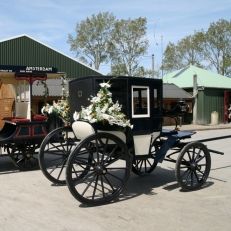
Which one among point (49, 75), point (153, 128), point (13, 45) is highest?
point (13, 45)

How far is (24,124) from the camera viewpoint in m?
10.3

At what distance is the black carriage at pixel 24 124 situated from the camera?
10.3 m

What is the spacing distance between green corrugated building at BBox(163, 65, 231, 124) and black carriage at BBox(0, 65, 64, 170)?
2441 cm

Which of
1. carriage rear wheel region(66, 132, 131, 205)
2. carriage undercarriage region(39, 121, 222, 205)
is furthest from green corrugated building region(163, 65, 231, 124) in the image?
carriage rear wheel region(66, 132, 131, 205)

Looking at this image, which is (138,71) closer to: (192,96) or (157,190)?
(192,96)

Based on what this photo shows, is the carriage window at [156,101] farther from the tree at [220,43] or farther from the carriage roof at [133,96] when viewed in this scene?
the tree at [220,43]

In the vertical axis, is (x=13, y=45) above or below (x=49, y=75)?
above

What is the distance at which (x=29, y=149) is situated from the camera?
10.9 meters

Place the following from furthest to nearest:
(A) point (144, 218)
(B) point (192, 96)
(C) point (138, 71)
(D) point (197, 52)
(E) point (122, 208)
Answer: (D) point (197, 52) → (C) point (138, 71) → (B) point (192, 96) → (E) point (122, 208) → (A) point (144, 218)

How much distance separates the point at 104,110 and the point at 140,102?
111 centimetres

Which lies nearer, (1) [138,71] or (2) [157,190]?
(2) [157,190]

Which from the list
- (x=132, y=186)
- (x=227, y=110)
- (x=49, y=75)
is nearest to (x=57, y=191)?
(x=132, y=186)

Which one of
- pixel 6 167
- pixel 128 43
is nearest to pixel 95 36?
pixel 128 43

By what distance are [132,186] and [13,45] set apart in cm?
2417
